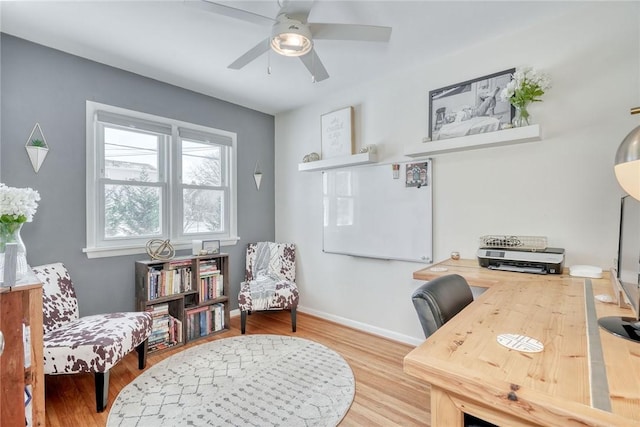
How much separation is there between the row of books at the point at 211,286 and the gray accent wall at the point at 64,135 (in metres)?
0.40

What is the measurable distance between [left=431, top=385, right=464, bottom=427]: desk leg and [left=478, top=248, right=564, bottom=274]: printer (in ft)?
5.00

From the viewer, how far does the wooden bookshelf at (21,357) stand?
4.22ft

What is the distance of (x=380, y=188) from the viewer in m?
3.04

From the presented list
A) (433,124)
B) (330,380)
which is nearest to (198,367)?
(330,380)

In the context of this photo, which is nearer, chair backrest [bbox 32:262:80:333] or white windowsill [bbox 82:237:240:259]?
chair backrest [bbox 32:262:80:333]

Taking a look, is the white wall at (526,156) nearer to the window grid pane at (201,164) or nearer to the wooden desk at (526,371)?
the wooden desk at (526,371)

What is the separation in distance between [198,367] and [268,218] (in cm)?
206

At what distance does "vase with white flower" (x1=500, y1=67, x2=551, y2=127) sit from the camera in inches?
79.4

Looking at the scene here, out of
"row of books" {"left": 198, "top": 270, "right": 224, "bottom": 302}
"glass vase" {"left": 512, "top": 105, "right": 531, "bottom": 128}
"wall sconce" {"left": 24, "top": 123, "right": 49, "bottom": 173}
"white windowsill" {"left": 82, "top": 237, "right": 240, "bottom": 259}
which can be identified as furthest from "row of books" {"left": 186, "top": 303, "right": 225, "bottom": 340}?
"glass vase" {"left": 512, "top": 105, "right": 531, "bottom": 128}

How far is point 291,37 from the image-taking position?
1.76 meters

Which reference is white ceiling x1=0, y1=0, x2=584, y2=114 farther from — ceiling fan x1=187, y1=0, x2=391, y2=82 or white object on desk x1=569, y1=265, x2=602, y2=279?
white object on desk x1=569, y1=265, x2=602, y2=279

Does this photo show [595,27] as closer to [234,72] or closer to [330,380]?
[234,72]

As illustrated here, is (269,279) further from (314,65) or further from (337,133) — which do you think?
(314,65)

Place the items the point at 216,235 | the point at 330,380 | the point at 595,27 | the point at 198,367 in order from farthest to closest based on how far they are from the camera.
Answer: the point at 216,235, the point at 198,367, the point at 330,380, the point at 595,27
